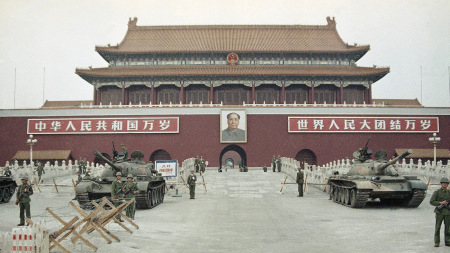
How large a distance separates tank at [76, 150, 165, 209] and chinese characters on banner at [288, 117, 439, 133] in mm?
19441

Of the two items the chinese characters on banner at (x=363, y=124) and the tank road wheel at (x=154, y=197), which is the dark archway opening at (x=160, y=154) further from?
the tank road wheel at (x=154, y=197)

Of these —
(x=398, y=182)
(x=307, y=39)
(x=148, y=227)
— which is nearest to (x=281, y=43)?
(x=307, y=39)

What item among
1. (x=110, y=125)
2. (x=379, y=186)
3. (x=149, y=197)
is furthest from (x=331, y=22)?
(x=149, y=197)

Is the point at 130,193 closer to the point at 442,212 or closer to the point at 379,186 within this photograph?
the point at 442,212

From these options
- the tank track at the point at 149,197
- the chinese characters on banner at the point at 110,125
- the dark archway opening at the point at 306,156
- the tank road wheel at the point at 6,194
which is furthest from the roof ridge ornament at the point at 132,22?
the tank track at the point at 149,197

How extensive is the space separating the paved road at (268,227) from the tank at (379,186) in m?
0.44

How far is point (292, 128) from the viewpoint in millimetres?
34938

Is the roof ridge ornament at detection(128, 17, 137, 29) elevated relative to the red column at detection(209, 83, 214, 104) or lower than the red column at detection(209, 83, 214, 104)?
elevated

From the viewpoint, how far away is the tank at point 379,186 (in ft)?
48.8

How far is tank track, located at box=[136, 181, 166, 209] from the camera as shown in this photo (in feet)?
47.9

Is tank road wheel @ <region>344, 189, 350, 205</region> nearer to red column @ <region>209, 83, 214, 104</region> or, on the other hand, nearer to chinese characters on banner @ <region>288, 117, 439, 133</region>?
chinese characters on banner @ <region>288, 117, 439, 133</region>

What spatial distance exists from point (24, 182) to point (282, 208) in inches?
315

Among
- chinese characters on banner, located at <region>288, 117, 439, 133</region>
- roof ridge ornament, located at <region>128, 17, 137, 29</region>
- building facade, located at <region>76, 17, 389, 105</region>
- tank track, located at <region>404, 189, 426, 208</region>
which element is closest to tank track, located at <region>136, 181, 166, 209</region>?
tank track, located at <region>404, 189, 426, 208</region>

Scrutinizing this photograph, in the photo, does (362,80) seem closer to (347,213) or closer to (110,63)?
(110,63)
